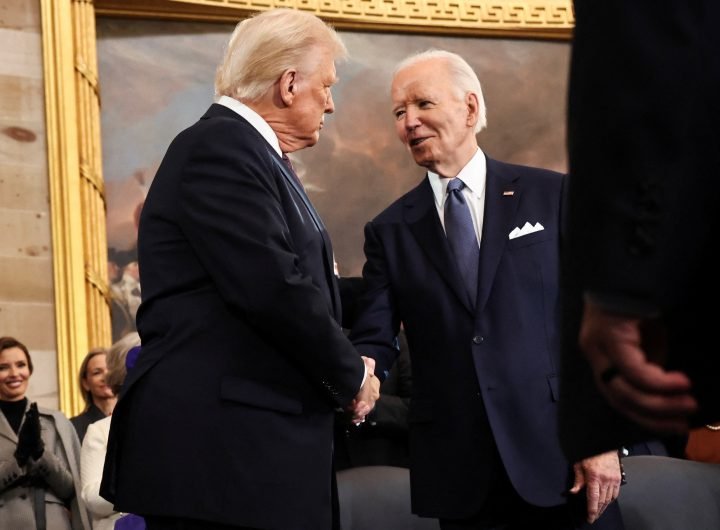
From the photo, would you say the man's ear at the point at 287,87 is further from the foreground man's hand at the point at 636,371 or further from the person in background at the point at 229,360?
the foreground man's hand at the point at 636,371

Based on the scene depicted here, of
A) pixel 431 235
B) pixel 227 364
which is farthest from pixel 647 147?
pixel 431 235

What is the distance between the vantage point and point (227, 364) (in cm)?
275

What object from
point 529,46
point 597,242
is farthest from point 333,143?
point 597,242

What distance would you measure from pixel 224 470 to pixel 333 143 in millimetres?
6660

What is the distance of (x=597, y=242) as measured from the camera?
43.9 inches

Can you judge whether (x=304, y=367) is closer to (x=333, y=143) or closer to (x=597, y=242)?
(x=597, y=242)

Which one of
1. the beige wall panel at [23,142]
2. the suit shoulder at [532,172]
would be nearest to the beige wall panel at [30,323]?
the beige wall panel at [23,142]

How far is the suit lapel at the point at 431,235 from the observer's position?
11.5 feet

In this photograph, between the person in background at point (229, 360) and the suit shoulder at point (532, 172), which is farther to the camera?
the suit shoulder at point (532, 172)

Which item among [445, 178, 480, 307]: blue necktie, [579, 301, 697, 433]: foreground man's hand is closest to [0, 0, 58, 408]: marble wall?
[445, 178, 480, 307]: blue necktie

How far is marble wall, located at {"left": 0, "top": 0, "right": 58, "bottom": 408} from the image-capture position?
780 centimetres

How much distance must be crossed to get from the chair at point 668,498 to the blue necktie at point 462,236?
99 centimetres

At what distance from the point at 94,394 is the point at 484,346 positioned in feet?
12.1

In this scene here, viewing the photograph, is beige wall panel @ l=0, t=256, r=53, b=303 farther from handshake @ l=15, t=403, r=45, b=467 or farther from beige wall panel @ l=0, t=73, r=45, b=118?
handshake @ l=15, t=403, r=45, b=467
